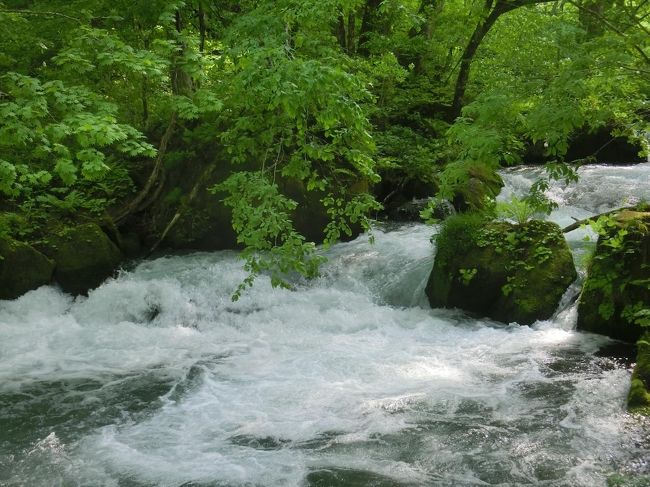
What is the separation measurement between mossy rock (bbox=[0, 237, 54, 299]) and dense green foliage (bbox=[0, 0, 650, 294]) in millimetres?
528

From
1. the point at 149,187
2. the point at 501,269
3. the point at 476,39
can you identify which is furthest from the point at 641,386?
the point at 476,39

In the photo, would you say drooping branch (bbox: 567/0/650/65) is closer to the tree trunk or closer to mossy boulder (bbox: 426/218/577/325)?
mossy boulder (bbox: 426/218/577/325)

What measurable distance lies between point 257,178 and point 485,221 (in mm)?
4063

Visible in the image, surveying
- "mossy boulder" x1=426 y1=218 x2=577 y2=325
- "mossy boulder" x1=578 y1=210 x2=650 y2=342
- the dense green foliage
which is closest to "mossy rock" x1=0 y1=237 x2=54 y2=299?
the dense green foliage

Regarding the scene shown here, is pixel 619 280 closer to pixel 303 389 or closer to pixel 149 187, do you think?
pixel 303 389

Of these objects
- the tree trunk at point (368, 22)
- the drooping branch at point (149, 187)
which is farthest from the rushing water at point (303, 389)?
the tree trunk at point (368, 22)

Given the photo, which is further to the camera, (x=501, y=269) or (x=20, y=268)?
(x=20, y=268)

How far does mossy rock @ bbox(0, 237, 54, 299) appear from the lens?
9.53 metres

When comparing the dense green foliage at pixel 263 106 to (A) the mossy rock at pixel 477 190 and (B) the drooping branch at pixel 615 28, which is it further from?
(A) the mossy rock at pixel 477 190

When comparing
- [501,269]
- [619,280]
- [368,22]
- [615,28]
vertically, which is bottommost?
[501,269]

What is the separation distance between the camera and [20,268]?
963cm

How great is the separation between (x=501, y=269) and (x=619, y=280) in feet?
5.22

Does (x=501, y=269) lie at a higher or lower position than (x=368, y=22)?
lower

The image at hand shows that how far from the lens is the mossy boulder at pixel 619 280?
7035 millimetres
